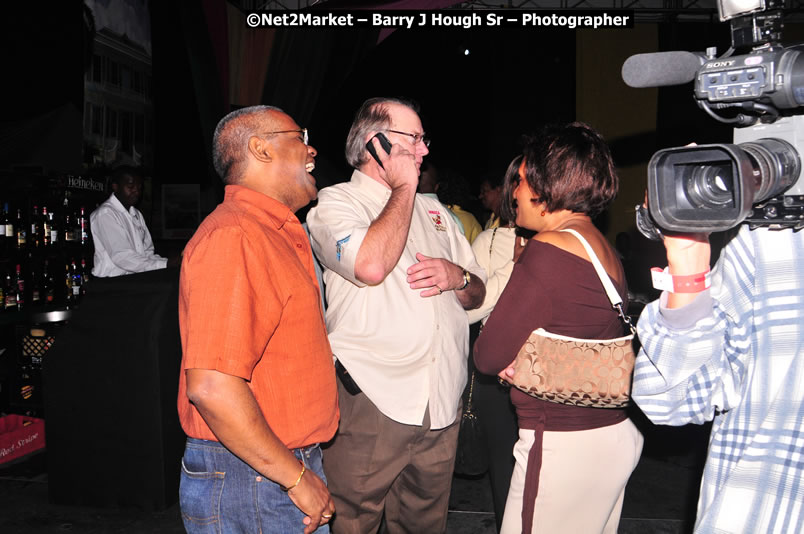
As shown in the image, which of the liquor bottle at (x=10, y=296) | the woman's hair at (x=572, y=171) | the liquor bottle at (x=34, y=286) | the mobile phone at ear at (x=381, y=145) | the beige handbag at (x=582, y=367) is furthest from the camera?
the liquor bottle at (x=34, y=286)

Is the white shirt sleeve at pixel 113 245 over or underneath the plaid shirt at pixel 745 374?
over

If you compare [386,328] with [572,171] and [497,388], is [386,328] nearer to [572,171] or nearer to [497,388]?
[572,171]

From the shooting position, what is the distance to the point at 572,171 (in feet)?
5.16

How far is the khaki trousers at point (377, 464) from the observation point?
180cm

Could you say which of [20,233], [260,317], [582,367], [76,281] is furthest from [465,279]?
[76,281]

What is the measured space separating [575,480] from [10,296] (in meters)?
4.27

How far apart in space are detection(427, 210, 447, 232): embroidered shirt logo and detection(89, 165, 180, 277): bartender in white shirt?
3.54m

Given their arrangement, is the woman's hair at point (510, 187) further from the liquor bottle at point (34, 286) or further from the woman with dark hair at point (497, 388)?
A: the liquor bottle at point (34, 286)

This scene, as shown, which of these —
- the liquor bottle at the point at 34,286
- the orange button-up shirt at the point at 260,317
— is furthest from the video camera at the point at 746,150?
the liquor bottle at the point at 34,286

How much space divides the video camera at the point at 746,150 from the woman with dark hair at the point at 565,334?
0.64m

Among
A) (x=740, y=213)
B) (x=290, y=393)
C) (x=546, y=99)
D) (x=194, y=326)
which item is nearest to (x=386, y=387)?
(x=290, y=393)

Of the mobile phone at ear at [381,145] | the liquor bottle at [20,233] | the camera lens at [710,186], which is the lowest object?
the camera lens at [710,186]

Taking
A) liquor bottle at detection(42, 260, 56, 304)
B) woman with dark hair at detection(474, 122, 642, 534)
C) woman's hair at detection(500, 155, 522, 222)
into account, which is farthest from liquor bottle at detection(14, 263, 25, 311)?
woman with dark hair at detection(474, 122, 642, 534)

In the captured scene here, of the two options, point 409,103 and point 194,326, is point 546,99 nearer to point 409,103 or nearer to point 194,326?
point 409,103
